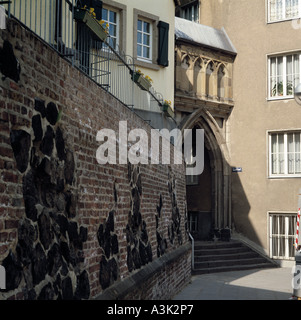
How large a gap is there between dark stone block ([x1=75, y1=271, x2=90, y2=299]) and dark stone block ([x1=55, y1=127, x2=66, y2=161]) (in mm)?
1266

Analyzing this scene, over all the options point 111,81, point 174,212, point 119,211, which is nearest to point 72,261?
point 119,211

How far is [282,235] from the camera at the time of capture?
20.7 m

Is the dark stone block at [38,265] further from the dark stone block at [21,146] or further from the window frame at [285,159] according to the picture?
the window frame at [285,159]

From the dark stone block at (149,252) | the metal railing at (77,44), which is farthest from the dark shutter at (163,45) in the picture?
the dark stone block at (149,252)

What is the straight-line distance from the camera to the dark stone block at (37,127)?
4535mm

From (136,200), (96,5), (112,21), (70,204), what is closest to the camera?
(70,204)

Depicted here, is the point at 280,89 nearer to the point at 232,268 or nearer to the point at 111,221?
the point at 232,268

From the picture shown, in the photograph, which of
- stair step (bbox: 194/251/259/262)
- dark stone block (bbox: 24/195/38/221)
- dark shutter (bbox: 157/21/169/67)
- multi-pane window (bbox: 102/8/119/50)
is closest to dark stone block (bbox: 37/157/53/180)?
dark stone block (bbox: 24/195/38/221)

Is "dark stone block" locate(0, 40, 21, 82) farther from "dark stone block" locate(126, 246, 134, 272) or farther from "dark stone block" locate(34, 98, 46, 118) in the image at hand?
"dark stone block" locate(126, 246, 134, 272)

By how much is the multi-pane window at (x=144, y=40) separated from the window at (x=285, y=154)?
7.31 metres

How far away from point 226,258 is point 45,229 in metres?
14.8

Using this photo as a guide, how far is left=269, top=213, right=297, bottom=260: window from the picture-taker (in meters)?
20.4

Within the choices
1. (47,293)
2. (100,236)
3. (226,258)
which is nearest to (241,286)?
(226,258)

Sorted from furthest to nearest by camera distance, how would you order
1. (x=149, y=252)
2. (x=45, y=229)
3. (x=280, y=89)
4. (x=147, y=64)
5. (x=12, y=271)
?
1. (x=280, y=89)
2. (x=147, y=64)
3. (x=149, y=252)
4. (x=45, y=229)
5. (x=12, y=271)
